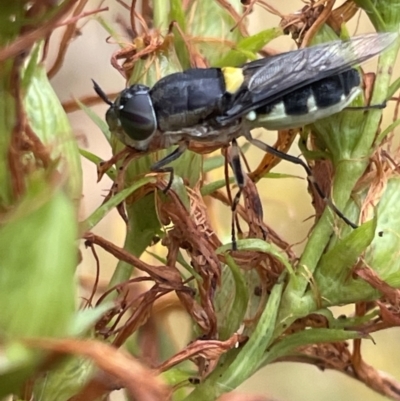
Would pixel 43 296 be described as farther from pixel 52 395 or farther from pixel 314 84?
pixel 314 84

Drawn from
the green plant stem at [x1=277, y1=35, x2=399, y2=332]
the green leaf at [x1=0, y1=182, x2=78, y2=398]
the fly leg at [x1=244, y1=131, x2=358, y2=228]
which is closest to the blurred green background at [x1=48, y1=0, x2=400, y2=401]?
the fly leg at [x1=244, y1=131, x2=358, y2=228]

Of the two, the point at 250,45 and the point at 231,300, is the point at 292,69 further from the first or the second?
the point at 231,300

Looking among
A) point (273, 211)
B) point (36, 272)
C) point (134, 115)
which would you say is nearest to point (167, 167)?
point (134, 115)

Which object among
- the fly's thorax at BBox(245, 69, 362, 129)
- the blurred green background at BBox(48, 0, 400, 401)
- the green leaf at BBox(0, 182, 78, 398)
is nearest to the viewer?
the green leaf at BBox(0, 182, 78, 398)

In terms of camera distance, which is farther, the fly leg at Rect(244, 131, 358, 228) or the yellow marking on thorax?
the yellow marking on thorax

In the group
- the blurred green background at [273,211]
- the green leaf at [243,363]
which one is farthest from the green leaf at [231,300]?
the blurred green background at [273,211]

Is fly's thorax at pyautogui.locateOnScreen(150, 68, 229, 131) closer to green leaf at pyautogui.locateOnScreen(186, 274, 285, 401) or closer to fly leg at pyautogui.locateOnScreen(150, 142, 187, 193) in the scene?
fly leg at pyautogui.locateOnScreen(150, 142, 187, 193)

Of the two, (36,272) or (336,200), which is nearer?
(36,272)
